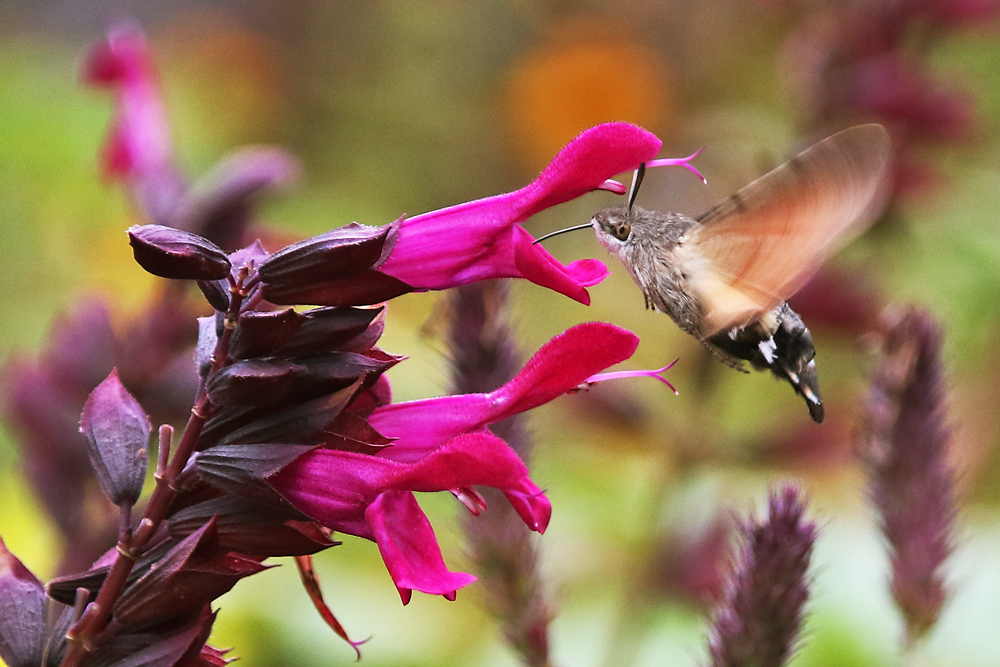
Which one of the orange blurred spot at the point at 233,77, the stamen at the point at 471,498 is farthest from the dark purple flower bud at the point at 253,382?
the orange blurred spot at the point at 233,77

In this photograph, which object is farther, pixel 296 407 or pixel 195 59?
pixel 195 59

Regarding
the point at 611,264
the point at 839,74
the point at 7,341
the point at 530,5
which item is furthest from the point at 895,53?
the point at 530,5

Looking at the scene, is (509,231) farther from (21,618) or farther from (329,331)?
(21,618)

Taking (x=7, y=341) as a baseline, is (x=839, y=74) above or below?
above

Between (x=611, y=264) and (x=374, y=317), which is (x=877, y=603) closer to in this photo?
(x=374, y=317)

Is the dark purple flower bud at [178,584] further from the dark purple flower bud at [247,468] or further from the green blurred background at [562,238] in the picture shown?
the green blurred background at [562,238]

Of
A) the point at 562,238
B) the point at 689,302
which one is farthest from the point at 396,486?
the point at 562,238
